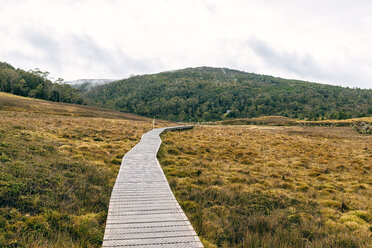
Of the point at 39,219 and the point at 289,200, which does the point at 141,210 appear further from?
the point at 289,200

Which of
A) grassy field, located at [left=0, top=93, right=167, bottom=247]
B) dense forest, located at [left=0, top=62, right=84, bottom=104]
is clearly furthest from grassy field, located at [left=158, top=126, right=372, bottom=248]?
dense forest, located at [left=0, top=62, right=84, bottom=104]

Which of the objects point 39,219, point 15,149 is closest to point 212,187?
point 39,219

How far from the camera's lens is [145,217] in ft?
18.3

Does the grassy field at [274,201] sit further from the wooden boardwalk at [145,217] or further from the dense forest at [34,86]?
the dense forest at [34,86]

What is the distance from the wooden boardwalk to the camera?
14.8 feet

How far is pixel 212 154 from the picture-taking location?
58.7 feet

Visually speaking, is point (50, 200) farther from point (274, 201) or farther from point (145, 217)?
point (274, 201)

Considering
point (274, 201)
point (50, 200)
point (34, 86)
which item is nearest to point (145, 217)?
point (50, 200)

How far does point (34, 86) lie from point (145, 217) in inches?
4977

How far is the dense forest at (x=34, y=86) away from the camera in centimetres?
9406

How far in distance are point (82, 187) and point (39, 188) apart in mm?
1380

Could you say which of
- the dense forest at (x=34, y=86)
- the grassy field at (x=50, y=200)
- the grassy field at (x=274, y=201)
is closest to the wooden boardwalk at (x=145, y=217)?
the grassy field at (x=50, y=200)

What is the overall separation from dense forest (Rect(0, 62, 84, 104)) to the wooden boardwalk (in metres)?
108

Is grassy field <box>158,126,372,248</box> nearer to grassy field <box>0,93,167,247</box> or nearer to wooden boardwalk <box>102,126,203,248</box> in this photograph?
wooden boardwalk <box>102,126,203,248</box>
